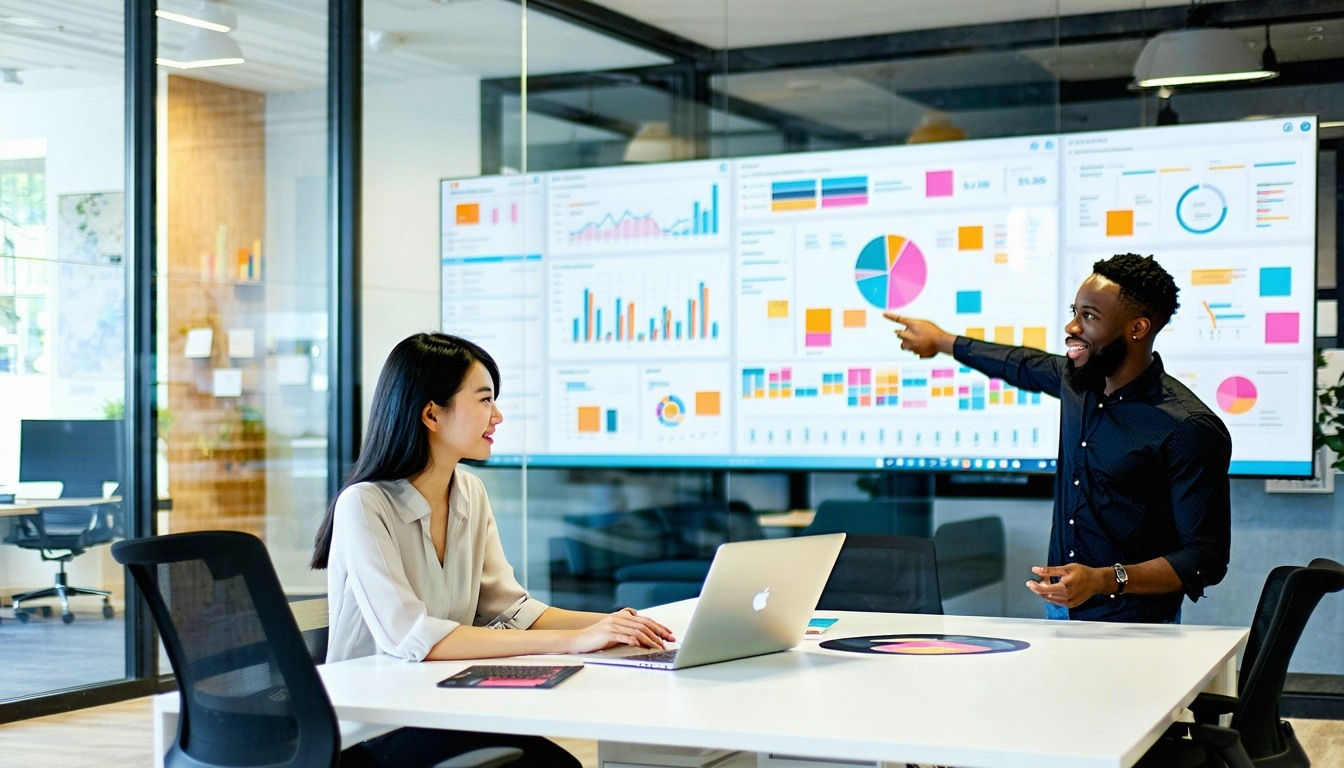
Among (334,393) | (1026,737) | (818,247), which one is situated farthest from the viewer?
(334,393)

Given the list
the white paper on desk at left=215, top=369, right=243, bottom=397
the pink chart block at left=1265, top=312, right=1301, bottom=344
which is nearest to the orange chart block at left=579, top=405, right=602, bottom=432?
the white paper on desk at left=215, top=369, right=243, bottom=397

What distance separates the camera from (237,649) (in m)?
2.49

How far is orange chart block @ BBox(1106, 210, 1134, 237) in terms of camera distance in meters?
5.58

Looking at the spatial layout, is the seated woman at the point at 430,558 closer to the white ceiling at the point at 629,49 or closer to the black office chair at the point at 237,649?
the black office chair at the point at 237,649

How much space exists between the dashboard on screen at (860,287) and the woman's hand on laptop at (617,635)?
3131mm

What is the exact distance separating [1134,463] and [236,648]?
2053 mm

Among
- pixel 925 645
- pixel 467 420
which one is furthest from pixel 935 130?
pixel 467 420

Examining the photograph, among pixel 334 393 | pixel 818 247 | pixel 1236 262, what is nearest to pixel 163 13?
pixel 334 393

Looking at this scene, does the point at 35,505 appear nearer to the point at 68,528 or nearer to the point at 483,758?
the point at 68,528

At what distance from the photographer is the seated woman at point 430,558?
286 cm

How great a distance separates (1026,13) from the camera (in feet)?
19.5

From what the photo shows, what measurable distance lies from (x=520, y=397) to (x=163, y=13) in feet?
7.39

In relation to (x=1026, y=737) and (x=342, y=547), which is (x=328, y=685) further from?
(x=1026, y=737)

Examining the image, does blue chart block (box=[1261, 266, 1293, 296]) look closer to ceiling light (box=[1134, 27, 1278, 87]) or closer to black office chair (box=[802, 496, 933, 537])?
ceiling light (box=[1134, 27, 1278, 87])
